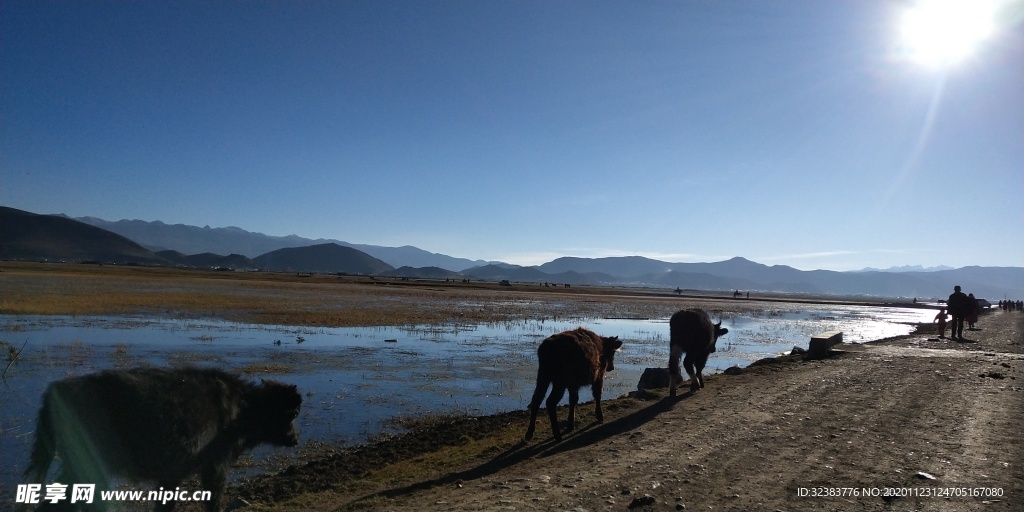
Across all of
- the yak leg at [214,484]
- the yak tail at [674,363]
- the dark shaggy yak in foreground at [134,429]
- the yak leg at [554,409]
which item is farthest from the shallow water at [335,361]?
the yak leg at [554,409]

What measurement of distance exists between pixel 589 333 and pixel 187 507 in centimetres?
769

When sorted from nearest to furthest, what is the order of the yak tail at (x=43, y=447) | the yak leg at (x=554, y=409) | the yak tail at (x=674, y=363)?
the yak tail at (x=43, y=447) < the yak leg at (x=554, y=409) < the yak tail at (x=674, y=363)

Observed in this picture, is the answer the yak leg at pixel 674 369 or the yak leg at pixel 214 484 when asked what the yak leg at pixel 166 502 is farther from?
the yak leg at pixel 674 369

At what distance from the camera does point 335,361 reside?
19.4 m

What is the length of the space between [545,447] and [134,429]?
5951 mm

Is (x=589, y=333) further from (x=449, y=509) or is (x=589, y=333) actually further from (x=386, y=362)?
(x=386, y=362)

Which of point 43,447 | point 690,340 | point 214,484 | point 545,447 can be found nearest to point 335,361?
point 545,447

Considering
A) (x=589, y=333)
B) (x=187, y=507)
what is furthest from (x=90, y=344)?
(x=589, y=333)

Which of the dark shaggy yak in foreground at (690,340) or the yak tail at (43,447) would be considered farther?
the dark shaggy yak in foreground at (690,340)

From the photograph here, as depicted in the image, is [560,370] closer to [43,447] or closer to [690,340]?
[690,340]

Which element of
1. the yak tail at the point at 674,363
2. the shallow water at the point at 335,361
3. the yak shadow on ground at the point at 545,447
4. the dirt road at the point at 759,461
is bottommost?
the shallow water at the point at 335,361

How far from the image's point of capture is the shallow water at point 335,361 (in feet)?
40.0

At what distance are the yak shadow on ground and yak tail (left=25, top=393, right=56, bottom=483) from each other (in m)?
3.38

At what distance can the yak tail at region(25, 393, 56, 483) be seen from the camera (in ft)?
19.2
